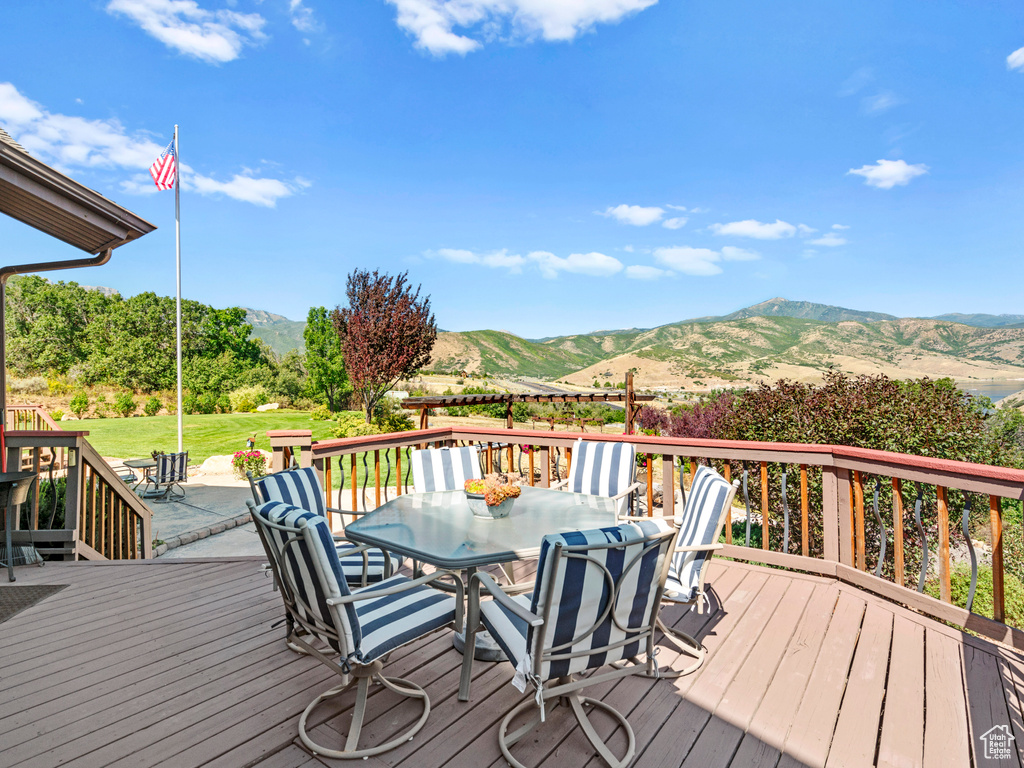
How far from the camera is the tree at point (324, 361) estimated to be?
24859 millimetres

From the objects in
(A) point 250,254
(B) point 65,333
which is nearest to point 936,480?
(B) point 65,333

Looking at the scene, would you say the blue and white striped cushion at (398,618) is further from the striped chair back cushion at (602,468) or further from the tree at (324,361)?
the tree at (324,361)

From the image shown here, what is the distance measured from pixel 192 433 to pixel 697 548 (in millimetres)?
19877

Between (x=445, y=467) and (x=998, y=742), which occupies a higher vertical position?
(x=445, y=467)

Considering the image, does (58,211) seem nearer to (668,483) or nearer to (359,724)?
(359,724)

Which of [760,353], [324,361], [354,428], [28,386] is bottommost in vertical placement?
[354,428]

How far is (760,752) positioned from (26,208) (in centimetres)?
542

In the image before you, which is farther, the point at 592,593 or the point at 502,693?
the point at 502,693

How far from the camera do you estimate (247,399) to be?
25.5 m

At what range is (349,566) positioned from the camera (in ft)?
8.91

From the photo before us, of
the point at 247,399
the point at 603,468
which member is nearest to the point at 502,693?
the point at 603,468

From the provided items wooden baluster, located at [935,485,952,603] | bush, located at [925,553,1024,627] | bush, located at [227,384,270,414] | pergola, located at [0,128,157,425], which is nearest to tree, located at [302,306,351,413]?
bush, located at [227,384,270,414]

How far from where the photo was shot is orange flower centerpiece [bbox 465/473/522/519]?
8.62 feet

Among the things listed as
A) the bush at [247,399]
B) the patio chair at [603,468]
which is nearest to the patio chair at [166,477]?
the patio chair at [603,468]
